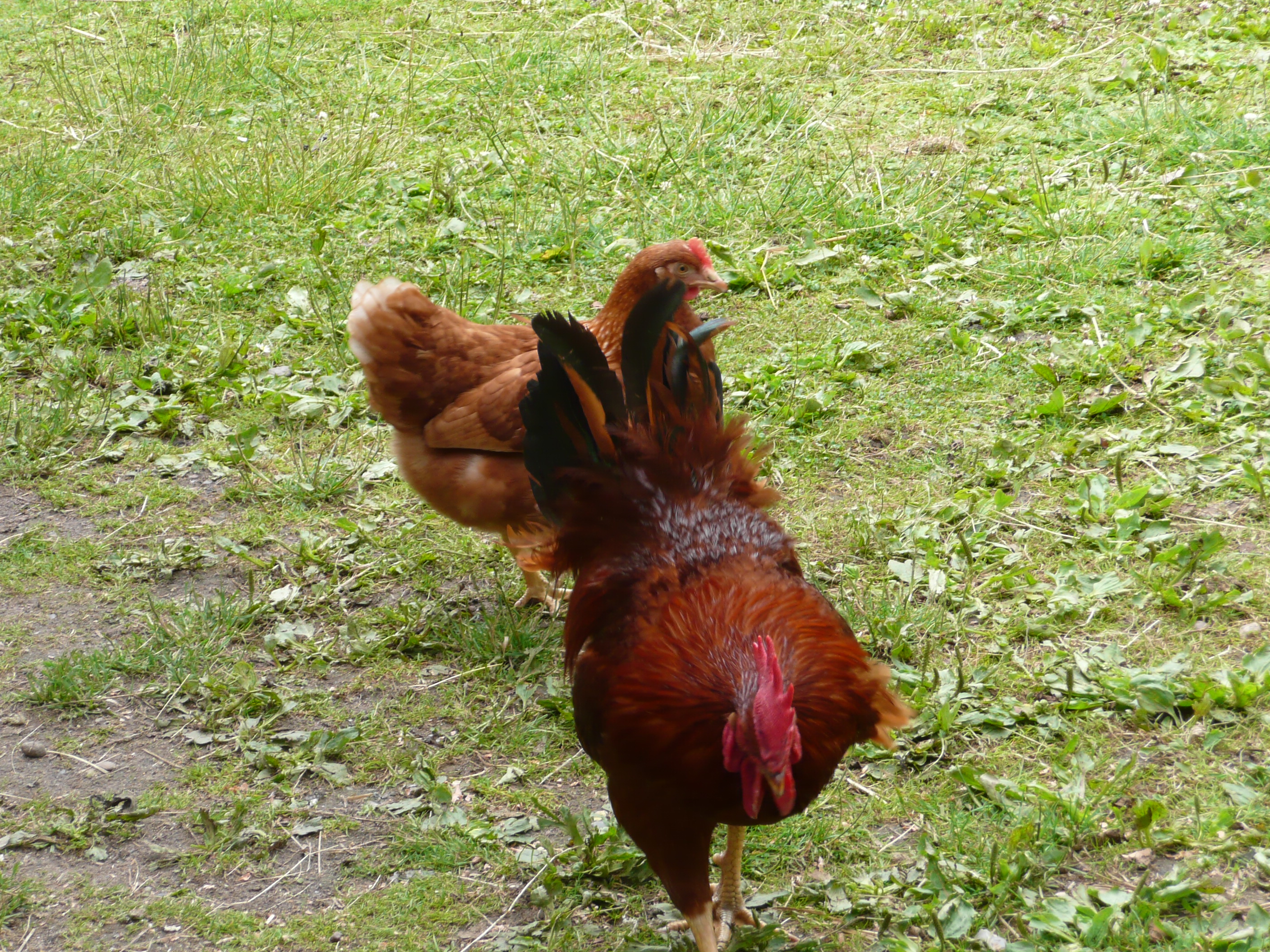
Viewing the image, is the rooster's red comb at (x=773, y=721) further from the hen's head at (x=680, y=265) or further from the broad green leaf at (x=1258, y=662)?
the hen's head at (x=680, y=265)

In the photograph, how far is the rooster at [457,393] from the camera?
4113 mm

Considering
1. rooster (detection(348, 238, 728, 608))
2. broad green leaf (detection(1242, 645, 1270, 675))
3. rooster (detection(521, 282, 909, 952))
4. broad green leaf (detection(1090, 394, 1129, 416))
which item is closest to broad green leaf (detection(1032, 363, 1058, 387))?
broad green leaf (detection(1090, 394, 1129, 416))

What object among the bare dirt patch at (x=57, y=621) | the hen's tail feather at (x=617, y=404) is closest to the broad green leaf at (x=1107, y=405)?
the hen's tail feather at (x=617, y=404)

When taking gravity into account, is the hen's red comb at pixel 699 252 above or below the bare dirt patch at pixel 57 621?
above

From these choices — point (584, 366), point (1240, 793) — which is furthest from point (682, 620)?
point (1240, 793)

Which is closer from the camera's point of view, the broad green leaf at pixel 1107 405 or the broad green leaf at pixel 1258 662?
the broad green leaf at pixel 1258 662

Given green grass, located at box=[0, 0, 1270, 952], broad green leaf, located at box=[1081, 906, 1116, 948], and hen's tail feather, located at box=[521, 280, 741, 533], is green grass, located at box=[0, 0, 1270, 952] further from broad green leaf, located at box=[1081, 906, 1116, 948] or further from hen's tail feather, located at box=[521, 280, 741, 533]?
hen's tail feather, located at box=[521, 280, 741, 533]

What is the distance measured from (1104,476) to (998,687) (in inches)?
47.5

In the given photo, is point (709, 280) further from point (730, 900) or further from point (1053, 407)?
point (730, 900)

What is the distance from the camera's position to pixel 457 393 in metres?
4.27

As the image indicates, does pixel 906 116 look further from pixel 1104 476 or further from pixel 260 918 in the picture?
pixel 260 918

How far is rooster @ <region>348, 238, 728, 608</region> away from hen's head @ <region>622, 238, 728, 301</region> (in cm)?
8

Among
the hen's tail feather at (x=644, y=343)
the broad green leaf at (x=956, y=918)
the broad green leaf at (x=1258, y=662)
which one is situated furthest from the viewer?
the broad green leaf at (x=1258, y=662)

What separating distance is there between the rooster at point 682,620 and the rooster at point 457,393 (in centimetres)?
71
